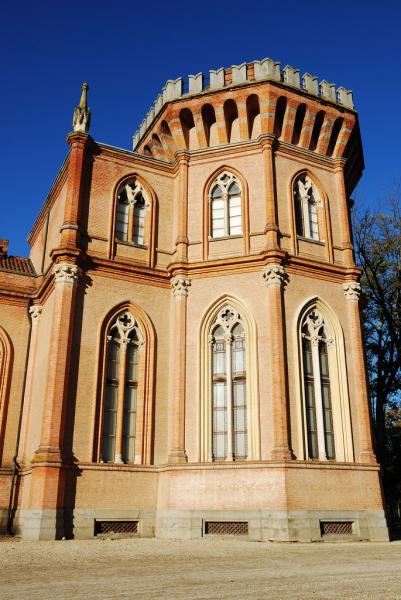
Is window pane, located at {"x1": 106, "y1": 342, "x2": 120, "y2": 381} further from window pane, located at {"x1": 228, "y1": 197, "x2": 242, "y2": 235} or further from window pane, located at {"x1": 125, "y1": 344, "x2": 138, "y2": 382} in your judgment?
window pane, located at {"x1": 228, "y1": 197, "x2": 242, "y2": 235}

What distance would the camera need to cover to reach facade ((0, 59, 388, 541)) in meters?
15.9

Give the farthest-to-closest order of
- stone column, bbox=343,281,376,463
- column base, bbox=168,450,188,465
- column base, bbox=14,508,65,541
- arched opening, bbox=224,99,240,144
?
arched opening, bbox=224,99,240,144, stone column, bbox=343,281,376,463, column base, bbox=168,450,188,465, column base, bbox=14,508,65,541

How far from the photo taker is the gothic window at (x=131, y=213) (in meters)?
20.0

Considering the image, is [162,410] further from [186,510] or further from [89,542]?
[89,542]

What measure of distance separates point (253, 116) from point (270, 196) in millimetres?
3706

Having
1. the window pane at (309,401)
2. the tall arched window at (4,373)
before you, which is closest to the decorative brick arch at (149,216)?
the tall arched window at (4,373)

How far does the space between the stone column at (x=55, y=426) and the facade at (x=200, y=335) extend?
0.17ft

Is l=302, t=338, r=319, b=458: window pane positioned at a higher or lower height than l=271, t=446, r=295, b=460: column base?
higher

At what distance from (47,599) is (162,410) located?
11622 mm

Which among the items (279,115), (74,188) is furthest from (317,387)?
(74,188)

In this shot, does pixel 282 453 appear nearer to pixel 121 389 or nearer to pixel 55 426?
pixel 121 389

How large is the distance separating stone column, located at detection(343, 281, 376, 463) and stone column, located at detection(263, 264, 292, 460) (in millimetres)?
2758

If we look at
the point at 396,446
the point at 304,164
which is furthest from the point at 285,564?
the point at 396,446

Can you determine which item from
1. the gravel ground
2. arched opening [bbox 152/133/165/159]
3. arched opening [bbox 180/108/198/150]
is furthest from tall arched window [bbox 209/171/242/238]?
the gravel ground
